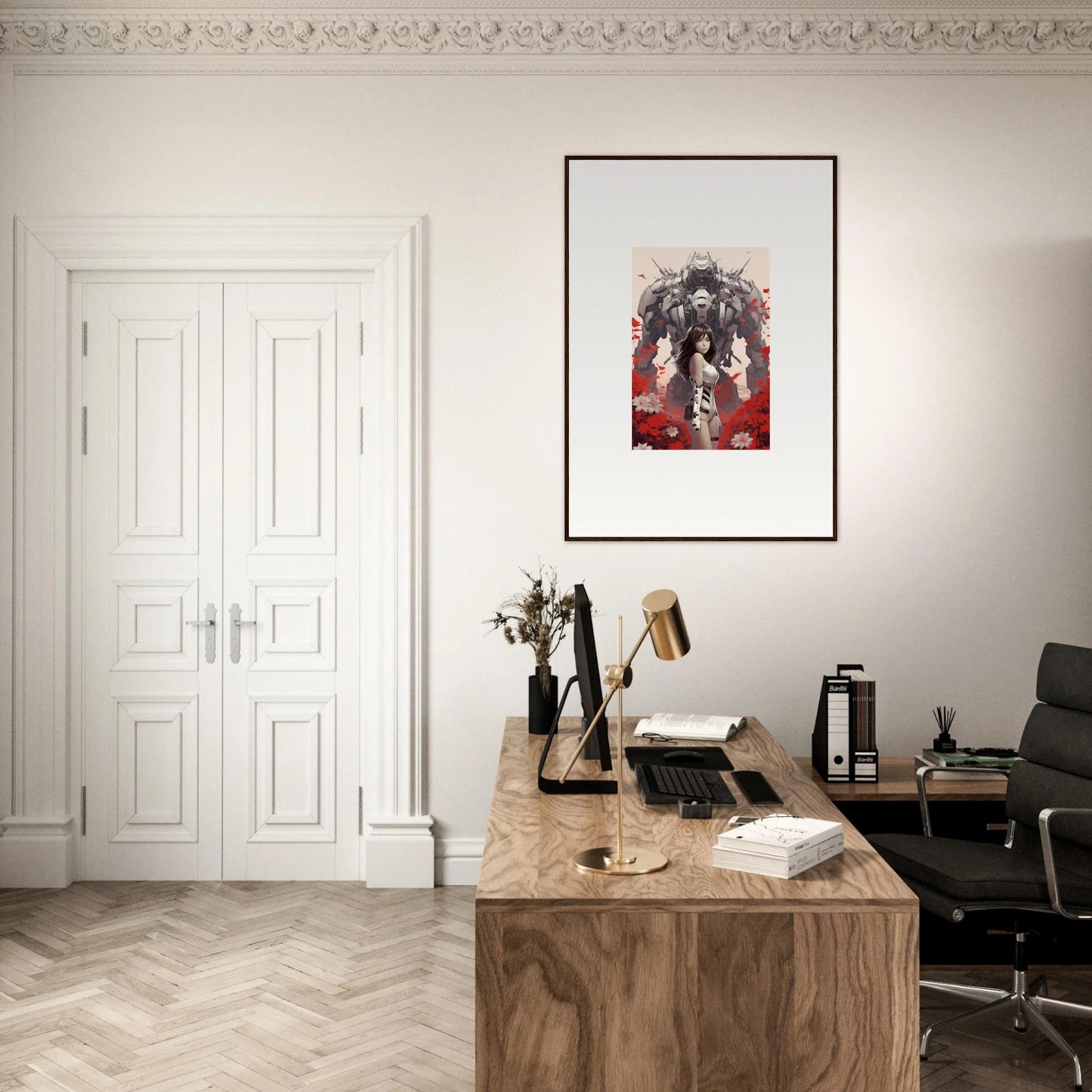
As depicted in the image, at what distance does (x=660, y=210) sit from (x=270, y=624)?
7.40 feet

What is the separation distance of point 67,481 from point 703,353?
101 inches

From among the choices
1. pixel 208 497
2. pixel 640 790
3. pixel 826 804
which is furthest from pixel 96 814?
pixel 826 804

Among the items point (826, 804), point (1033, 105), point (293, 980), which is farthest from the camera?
point (1033, 105)

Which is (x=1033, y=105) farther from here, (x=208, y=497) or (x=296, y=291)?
(x=208, y=497)

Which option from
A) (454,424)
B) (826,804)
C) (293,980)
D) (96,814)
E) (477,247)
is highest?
(477,247)

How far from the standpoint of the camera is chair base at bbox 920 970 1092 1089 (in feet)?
8.93

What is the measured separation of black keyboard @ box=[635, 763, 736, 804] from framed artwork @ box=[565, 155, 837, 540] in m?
1.44

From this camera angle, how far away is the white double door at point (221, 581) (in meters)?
4.06

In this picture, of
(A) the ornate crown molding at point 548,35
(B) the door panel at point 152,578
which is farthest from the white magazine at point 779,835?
(A) the ornate crown molding at point 548,35

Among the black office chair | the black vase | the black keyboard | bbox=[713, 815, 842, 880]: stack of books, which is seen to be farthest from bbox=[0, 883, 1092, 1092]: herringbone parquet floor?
bbox=[713, 815, 842, 880]: stack of books

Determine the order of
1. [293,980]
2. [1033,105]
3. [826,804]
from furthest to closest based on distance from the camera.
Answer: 1. [1033,105]
2. [293,980]
3. [826,804]

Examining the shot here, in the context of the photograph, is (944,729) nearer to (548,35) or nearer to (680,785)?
(680,785)

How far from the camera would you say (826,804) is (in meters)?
2.45

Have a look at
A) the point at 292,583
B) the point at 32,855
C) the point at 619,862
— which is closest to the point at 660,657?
the point at 619,862
